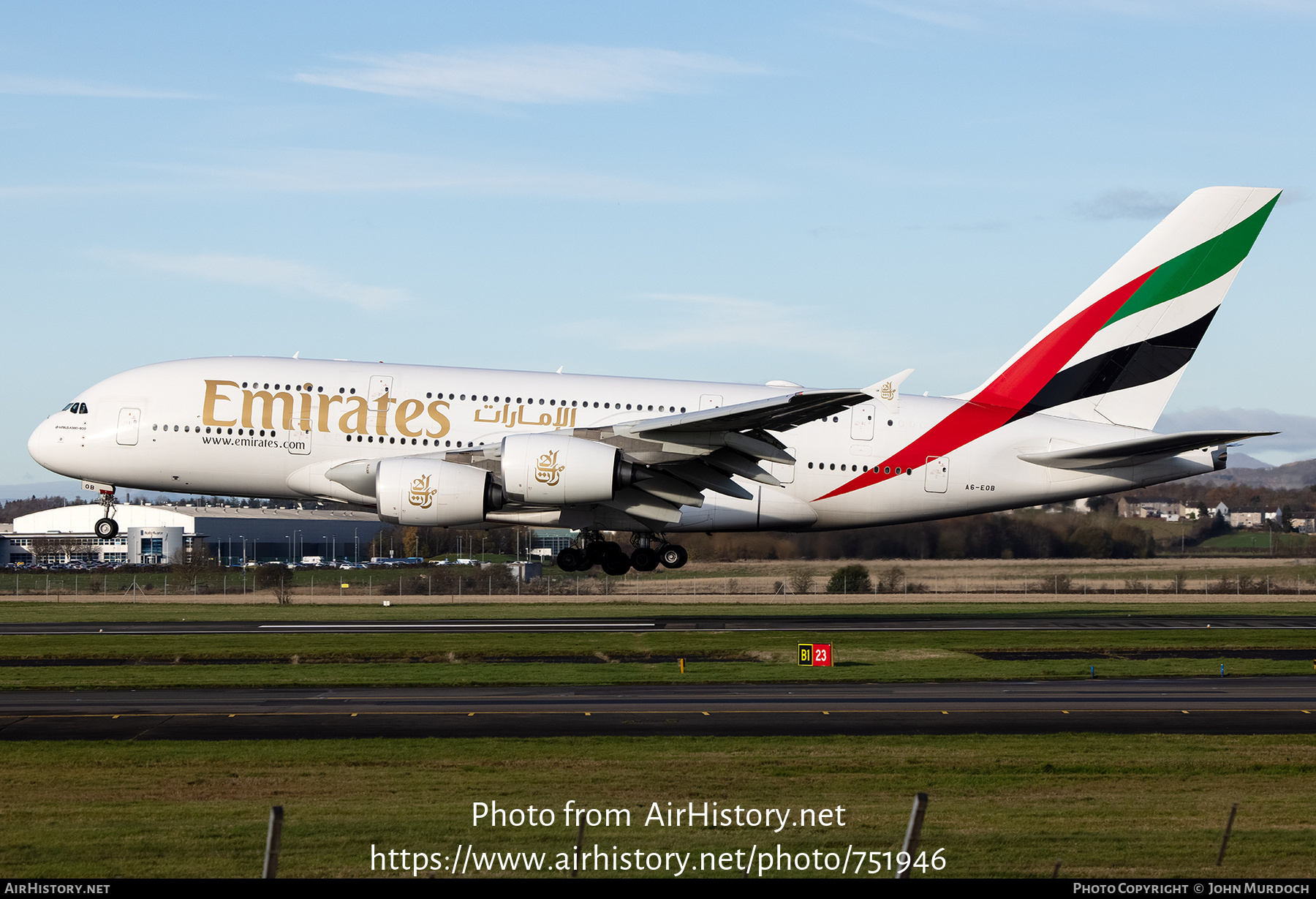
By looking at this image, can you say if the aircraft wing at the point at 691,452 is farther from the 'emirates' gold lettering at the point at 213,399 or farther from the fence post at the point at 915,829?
the fence post at the point at 915,829

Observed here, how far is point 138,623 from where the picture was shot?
48.6 metres

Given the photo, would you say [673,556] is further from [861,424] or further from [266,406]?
[266,406]

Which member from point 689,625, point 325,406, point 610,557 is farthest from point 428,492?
point 689,625

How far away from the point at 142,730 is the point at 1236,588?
56.3m

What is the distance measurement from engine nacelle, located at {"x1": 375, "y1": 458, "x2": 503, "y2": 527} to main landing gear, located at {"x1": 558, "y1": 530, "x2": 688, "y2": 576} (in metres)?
4.77

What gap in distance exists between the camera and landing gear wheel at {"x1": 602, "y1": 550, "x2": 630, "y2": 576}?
3959cm

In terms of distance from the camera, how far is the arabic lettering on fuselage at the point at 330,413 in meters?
37.3

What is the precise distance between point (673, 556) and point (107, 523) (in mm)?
17178

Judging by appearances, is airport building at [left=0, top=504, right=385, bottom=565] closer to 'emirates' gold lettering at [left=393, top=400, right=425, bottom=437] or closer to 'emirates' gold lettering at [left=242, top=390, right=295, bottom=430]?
'emirates' gold lettering at [left=242, top=390, right=295, bottom=430]

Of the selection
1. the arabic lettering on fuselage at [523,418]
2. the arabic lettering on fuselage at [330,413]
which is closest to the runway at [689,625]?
the arabic lettering on fuselage at [523,418]

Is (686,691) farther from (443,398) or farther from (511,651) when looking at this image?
(443,398)

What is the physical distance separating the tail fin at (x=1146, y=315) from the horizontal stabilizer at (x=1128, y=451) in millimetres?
1800

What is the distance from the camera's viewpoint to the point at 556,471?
3459cm

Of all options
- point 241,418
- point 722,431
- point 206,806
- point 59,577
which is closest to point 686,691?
point 722,431
